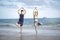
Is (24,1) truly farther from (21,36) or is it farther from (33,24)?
(21,36)

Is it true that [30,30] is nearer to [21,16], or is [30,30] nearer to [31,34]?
[31,34]

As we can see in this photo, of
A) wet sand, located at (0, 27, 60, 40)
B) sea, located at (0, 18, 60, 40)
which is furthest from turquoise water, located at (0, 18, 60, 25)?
wet sand, located at (0, 27, 60, 40)

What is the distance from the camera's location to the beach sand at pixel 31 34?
2.61 metres

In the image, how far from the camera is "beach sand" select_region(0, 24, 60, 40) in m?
2.61

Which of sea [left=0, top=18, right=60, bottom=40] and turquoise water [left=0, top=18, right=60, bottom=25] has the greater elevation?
turquoise water [left=0, top=18, right=60, bottom=25]

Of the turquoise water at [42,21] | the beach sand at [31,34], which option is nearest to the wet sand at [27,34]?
the beach sand at [31,34]

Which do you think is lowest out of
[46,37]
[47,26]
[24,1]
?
[46,37]

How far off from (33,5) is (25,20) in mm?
264

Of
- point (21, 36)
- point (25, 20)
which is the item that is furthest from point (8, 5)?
point (21, 36)

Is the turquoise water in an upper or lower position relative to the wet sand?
upper

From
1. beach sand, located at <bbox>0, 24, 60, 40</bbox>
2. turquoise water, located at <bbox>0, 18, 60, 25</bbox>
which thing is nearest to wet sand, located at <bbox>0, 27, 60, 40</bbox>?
beach sand, located at <bbox>0, 24, 60, 40</bbox>

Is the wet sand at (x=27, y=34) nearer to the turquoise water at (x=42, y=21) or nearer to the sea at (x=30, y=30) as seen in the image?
the sea at (x=30, y=30)

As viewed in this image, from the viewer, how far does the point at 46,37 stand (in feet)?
8.60

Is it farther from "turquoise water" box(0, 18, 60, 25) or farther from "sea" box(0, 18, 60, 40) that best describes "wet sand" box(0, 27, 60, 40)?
"turquoise water" box(0, 18, 60, 25)
